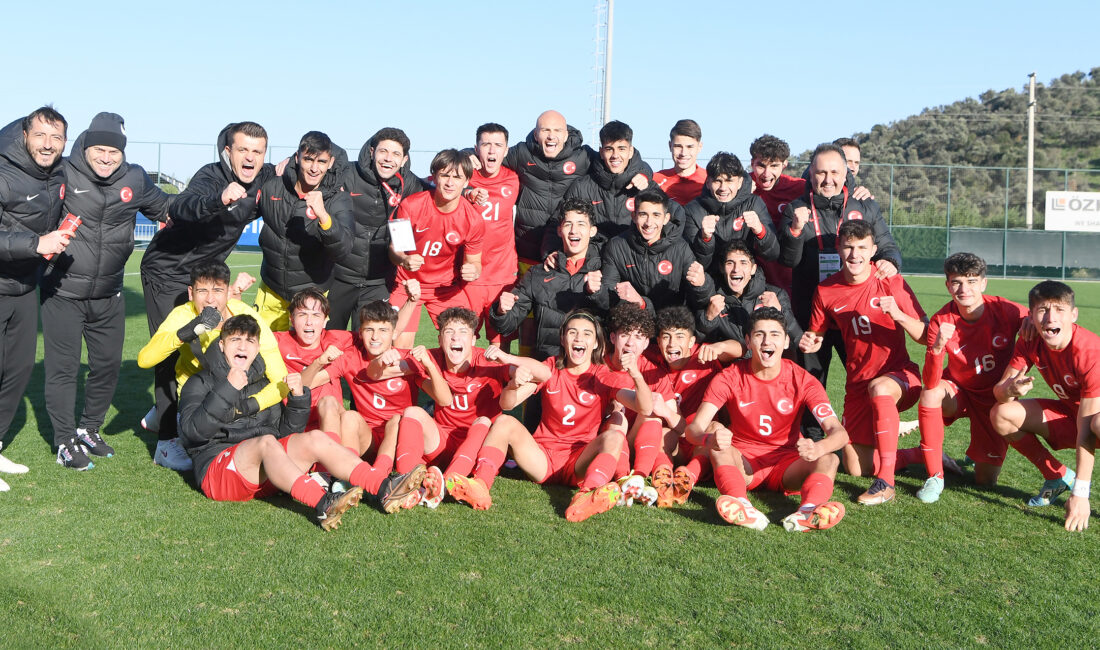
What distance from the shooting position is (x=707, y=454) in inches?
202

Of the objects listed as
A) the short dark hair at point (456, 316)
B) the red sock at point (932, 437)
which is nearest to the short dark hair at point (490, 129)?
the short dark hair at point (456, 316)

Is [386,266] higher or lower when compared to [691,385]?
higher

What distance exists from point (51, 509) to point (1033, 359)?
5.37 meters

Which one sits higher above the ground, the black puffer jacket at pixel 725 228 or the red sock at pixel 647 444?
the black puffer jacket at pixel 725 228

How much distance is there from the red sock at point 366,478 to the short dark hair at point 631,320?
1696 millimetres

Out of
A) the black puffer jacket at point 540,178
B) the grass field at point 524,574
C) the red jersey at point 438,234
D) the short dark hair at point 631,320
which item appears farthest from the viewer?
the black puffer jacket at point 540,178

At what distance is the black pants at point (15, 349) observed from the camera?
17.1ft

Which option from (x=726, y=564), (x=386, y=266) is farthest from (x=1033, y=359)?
(x=386, y=266)

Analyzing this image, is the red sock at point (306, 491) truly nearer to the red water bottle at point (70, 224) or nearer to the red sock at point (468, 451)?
the red sock at point (468, 451)

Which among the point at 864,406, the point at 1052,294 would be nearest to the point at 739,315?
the point at 864,406

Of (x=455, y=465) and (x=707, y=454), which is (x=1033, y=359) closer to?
(x=707, y=454)

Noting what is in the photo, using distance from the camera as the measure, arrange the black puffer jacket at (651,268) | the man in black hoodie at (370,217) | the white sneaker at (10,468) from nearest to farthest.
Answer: the white sneaker at (10,468) → the black puffer jacket at (651,268) → the man in black hoodie at (370,217)

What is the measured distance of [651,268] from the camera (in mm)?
5855

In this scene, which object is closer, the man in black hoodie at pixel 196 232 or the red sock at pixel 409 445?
the red sock at pixel 409 445
